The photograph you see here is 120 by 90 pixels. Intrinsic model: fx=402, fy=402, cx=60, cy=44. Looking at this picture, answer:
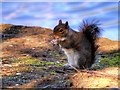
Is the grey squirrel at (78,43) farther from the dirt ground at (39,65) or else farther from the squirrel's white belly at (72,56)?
the dirt ground at (39,65)

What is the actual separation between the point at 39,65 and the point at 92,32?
1.95ft

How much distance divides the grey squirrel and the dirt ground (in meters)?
0.17

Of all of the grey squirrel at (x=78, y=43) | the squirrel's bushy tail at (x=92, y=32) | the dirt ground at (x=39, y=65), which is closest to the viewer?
the dirt ground at (x=39, y=65)

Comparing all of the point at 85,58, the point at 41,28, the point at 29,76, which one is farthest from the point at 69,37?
the point at 41,28

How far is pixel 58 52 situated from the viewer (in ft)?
15.1

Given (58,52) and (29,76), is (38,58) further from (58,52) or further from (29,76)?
(29,76)

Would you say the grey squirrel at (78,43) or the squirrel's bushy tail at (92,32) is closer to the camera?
the grey squirrel at (78,43)

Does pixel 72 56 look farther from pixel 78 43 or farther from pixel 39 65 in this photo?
pixel 39 65

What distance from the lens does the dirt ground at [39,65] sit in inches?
119

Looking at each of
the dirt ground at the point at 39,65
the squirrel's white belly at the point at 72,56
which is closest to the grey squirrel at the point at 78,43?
the squirrel's white belly at the point at 72,56

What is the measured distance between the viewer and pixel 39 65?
377 centimetres

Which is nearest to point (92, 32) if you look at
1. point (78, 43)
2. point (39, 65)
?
point (78, 43)

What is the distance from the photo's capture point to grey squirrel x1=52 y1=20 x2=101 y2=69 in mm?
3582

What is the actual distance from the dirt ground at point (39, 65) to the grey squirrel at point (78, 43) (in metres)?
0.17
